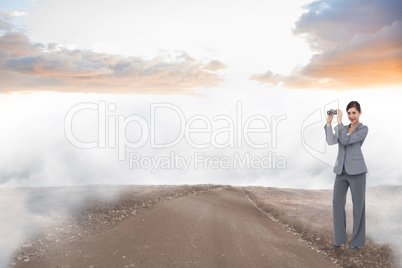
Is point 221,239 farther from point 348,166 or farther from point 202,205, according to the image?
point 202,205

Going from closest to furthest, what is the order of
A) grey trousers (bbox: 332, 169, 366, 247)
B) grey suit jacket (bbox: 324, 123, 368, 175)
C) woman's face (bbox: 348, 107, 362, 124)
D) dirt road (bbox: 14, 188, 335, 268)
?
grey suit jacket (bbox: 324, 123, 368, 175), woman's face (bbox: 348, 107, 362, 124), grey trousers (bbox: 332, 169, 366, 247), dirt road (bbox: 14, 188, 335, 268)

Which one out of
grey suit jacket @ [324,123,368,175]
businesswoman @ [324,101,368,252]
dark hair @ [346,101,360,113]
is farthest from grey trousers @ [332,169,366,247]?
dark hair @ [346,101,360,113]

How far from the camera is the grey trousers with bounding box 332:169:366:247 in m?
9.30

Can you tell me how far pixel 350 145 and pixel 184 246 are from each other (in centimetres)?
691

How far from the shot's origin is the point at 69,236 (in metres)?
12.3

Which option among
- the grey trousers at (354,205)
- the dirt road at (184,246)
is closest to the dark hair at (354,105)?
the grey trousers at (354,205)

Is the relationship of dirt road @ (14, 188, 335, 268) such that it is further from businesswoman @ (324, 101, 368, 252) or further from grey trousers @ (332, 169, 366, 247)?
businesswoman @ (324, 101, 368, 252)

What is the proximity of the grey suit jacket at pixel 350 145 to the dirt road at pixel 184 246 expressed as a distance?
420 cm

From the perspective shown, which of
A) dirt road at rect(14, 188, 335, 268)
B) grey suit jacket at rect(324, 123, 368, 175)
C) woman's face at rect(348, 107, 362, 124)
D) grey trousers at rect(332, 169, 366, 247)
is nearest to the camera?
grey suit jacket at rect(324, 123, 368, 175)

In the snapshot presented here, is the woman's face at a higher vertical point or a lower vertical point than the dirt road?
higher

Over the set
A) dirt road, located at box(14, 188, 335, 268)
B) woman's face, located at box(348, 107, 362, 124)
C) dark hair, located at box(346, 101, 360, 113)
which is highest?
dark hair, located at box(346, 101, 360, 113)

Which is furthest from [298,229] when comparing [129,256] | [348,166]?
[129,256]

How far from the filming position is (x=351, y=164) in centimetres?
920

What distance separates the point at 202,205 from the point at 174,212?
12.8 feet
